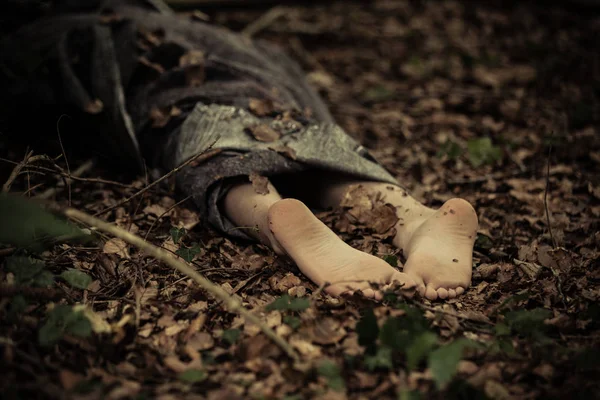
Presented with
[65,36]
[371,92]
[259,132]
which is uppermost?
[65,36]

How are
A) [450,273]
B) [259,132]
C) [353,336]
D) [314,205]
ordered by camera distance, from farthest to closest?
[314,205] < [259,132] < [450,273] < [353,336]

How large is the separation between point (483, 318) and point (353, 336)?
1.47 ft

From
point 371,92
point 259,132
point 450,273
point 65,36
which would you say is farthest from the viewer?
point 371,92

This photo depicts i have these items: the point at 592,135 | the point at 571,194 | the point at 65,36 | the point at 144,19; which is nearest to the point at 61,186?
the point at 65,36

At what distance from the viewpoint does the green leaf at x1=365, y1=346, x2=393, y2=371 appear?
1.51m

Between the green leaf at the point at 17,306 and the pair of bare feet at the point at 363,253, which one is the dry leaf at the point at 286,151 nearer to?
the pair of bare feet at the point at 363,253

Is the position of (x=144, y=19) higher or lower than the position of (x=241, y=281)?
higher

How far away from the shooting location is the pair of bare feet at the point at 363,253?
6.00 feet

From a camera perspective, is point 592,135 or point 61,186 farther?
point 592,135

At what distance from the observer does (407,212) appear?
2215 mm

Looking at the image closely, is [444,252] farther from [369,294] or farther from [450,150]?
[450,150]

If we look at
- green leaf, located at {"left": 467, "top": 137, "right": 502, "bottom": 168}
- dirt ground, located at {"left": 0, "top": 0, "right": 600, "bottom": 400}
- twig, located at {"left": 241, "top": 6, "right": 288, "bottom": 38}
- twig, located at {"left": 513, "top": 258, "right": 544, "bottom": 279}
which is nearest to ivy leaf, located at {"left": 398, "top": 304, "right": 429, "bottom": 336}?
dirt ground, located at {"left": 0, "top": 0, "right": 600, "bottom": 400}

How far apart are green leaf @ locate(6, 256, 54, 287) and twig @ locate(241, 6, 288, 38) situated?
11.2 feet

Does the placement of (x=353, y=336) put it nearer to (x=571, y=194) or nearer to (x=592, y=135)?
(x=571, y=194)
